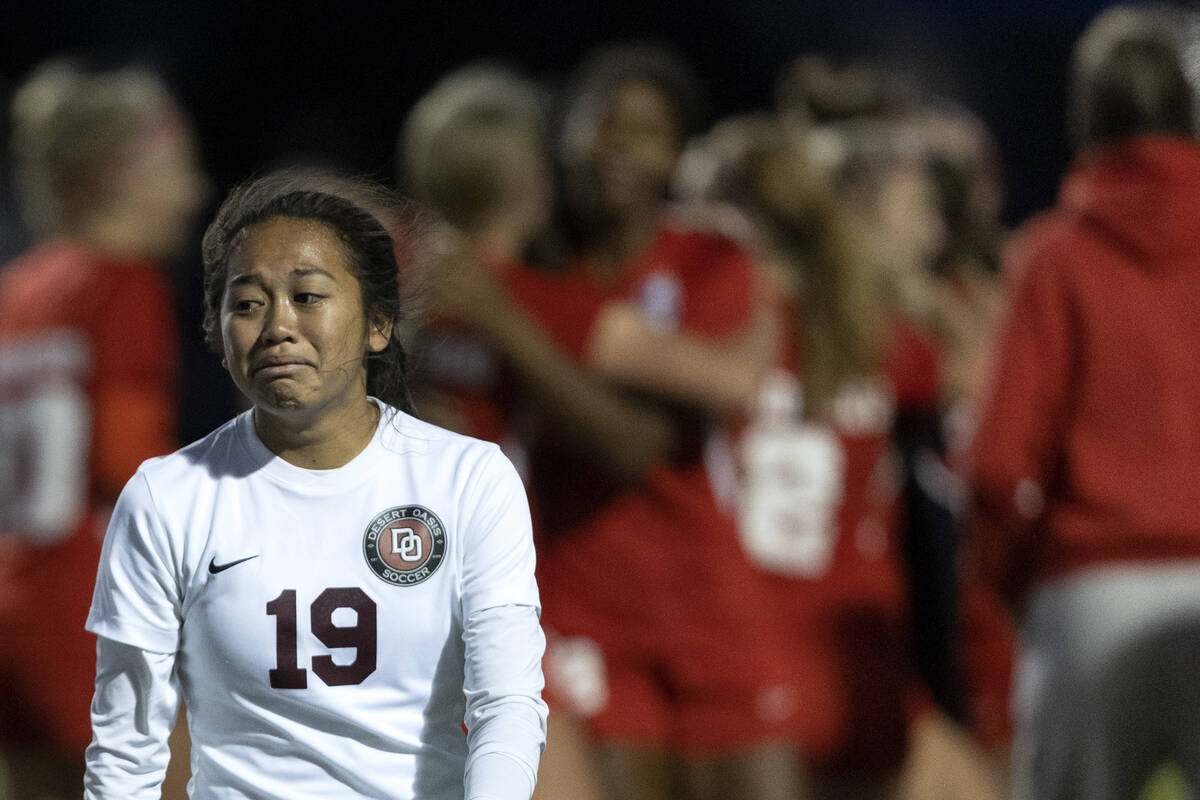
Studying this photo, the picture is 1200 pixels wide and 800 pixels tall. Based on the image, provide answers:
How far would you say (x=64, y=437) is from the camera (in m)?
3.41

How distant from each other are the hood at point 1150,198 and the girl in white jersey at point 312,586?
7.31 ft

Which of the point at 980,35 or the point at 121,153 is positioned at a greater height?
the point at 980,35

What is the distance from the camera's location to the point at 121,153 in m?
3.08

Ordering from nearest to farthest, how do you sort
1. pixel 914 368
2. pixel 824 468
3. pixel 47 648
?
pixel 47 648, pixel 824 468, pixel 914 368

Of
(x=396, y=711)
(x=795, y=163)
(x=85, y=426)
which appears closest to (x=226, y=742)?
(x=396, y=711)

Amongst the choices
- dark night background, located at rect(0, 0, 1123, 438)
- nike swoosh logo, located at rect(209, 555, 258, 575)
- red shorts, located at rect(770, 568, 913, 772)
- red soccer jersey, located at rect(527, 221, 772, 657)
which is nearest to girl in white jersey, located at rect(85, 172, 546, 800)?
nike swoosh logo, located at rect(209, 555, 258, 575)

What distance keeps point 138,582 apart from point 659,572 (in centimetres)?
215

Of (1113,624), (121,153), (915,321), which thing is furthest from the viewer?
(915,321)

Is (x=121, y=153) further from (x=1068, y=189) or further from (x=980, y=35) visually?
(x=980, y=35)

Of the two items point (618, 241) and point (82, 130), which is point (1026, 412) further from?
point (82, 130)

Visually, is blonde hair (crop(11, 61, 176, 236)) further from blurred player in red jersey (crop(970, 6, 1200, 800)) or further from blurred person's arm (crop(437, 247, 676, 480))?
blurred player in red jersey (crop(970, 6, 1200, 800))

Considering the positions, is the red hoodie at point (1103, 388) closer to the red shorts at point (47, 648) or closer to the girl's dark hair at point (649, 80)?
the girl's dark hair at point (649, 80)

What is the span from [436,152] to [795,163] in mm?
1374

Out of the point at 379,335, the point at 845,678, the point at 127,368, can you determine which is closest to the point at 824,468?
the point at 845,678
